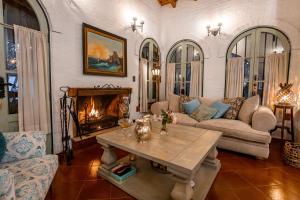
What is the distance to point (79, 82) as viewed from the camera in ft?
9.39

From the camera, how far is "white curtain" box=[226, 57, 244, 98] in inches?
152

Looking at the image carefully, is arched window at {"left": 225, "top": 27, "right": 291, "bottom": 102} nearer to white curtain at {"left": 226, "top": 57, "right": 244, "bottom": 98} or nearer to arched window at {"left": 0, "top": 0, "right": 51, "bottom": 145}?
white curtain at {"left": 226, "top": 57, "right": 244, "bottom": 98}

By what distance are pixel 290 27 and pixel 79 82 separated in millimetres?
4457

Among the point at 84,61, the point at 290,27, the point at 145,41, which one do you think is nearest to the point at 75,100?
the point at 84,61

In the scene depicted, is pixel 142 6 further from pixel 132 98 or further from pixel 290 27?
pixel 290 27

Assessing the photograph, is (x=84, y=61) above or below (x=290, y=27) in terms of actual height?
below

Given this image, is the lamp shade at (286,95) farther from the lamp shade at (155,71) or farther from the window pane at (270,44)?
the lamp shade at (155,71)

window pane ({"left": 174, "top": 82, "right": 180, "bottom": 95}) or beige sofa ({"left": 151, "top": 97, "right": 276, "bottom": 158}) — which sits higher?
window pane ({"left": 174, "top": 82, "right": 180, "bottom": 95})

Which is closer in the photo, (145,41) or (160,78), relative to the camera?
(145,41)

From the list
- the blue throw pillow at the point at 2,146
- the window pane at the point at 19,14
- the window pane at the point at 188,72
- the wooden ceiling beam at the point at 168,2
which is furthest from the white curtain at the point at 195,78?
the blue throw pillow at the point at 2,146

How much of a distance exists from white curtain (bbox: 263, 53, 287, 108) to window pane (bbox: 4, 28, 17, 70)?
472 cm

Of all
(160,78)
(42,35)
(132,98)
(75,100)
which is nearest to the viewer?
(42,35)

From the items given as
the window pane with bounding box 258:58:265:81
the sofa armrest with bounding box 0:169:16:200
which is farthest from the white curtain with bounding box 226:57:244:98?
the sofa armrest with bounding box 0:169:16:200

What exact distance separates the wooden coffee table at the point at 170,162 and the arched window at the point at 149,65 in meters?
2.34
